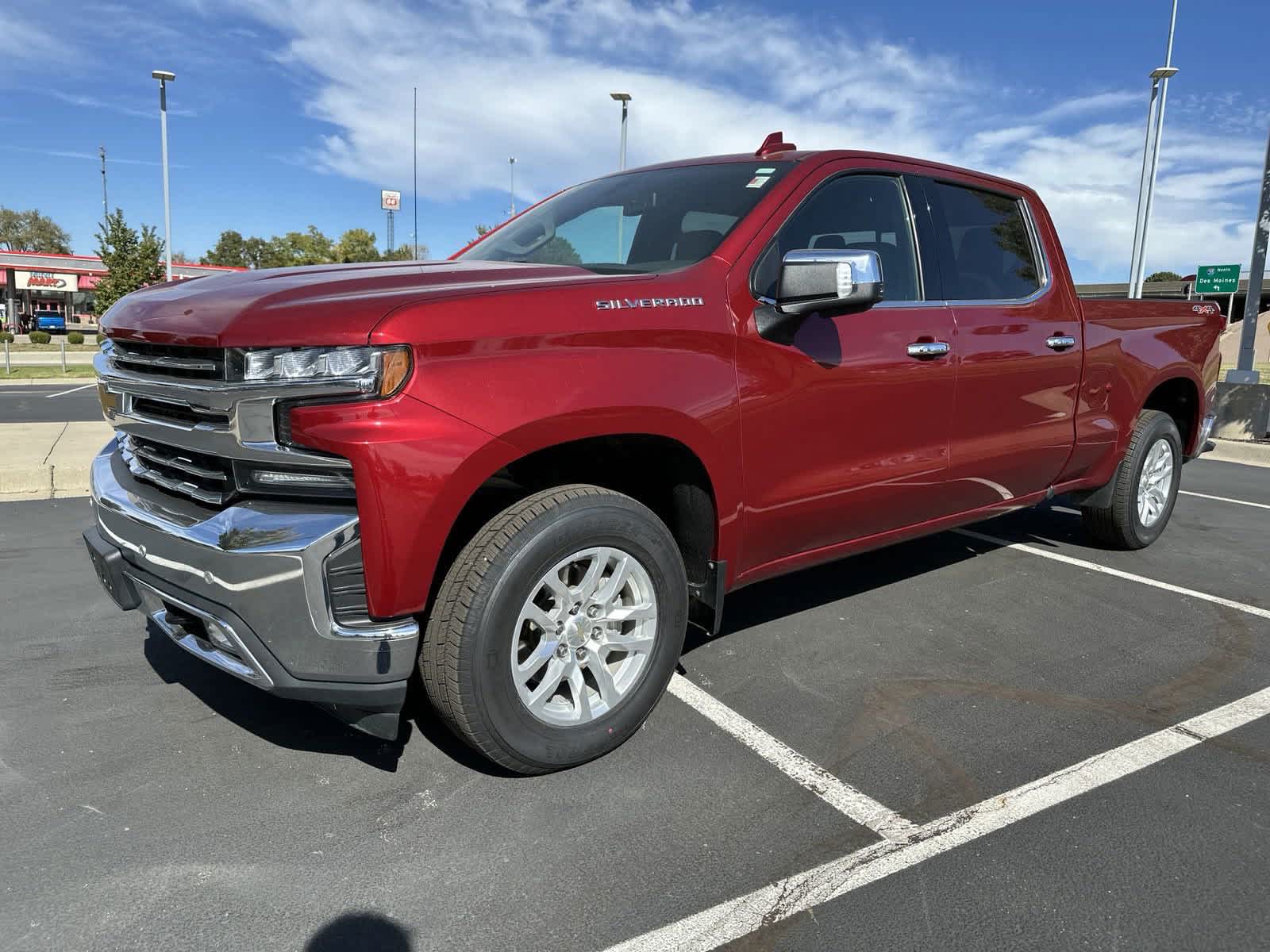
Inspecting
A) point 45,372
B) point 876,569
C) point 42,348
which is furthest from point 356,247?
point 876,569

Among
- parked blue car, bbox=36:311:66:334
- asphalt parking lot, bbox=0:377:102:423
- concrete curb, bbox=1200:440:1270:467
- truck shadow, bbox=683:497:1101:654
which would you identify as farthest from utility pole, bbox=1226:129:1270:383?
parked blue car, bbox=36:311:66:334

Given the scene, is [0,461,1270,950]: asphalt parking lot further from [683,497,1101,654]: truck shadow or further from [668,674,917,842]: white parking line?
[683,497,1101,654]: truck shadow

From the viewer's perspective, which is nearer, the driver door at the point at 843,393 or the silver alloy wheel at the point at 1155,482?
the driver door at the point at 843,393

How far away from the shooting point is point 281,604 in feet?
7.40

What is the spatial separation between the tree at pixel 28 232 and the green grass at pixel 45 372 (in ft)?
252

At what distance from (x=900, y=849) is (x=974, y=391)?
6.88ft

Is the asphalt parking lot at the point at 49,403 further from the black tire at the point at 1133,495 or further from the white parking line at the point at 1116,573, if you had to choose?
the black tire at the point at 1133,495

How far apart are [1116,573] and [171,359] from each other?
483 centimetres

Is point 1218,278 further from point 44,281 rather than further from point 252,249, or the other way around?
point 252,249

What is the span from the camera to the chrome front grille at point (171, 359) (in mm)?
2398

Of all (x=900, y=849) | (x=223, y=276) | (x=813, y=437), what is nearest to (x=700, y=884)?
(x=900, y=849)

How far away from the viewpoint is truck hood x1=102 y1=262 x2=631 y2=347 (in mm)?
2275

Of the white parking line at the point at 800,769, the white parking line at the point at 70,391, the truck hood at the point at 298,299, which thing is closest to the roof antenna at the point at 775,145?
the truck hood at the point at 298,299

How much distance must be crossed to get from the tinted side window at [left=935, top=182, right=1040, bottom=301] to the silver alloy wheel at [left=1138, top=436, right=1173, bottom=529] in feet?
5.38
